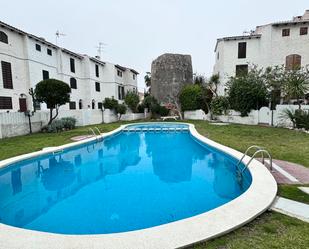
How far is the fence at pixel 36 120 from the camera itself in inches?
506

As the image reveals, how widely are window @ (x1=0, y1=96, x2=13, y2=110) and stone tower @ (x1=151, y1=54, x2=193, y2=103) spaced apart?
823 inches

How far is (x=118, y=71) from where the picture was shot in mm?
31688

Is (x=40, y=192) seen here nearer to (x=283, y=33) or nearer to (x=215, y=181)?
(x=215, y=181)

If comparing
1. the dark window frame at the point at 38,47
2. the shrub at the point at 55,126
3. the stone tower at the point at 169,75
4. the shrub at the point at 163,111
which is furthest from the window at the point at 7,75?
the stone tower at the point at 169,75

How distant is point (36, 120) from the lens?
15.5 m

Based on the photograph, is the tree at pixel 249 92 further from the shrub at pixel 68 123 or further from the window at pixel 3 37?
the window at pixel 3 37

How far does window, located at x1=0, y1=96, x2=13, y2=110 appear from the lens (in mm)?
16500

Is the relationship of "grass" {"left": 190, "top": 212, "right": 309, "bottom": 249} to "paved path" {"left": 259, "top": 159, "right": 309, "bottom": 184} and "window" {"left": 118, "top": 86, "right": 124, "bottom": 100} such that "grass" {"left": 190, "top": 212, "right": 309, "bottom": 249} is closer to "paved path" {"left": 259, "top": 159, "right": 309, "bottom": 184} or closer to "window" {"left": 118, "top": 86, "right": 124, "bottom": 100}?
"paved path" {"left": 259, "top": 159, "right": 309, "bottom": 184}

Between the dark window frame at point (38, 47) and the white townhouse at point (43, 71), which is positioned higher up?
the dark window frame at point (38, 47)

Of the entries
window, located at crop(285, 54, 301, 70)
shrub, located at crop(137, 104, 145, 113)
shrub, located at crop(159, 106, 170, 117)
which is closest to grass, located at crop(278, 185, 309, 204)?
window, located at crop(285, 54, 301, 70)

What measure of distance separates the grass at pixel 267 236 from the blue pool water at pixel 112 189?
4.78 ft

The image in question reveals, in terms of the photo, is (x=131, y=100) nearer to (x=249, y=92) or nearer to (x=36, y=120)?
(x=36, y=120)

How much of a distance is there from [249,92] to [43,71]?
19046mm

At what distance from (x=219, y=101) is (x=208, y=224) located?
2024 cm
